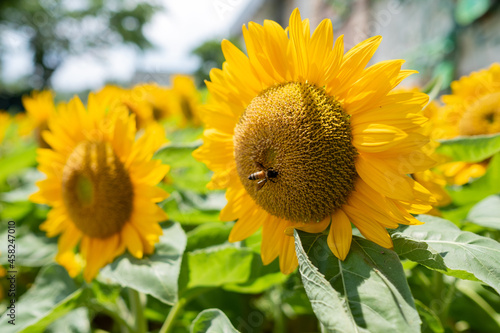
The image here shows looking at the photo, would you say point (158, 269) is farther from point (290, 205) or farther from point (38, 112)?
point (38, 112)

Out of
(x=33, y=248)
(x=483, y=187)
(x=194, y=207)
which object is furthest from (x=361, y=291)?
(x=33, y=248)

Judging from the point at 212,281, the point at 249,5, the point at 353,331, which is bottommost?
the point at 212,281

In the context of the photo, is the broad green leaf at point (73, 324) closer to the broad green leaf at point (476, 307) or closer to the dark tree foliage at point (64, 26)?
the broad green leaf at point (476, 307)

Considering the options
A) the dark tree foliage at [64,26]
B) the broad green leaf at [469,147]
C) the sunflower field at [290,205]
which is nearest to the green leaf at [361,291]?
the sunflower field at [290,205]

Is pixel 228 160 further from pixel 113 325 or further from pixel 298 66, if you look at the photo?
pixel 113 325

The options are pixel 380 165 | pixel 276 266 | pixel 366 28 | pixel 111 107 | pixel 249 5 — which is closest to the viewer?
pixel 380 165

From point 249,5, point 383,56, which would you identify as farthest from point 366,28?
point 249,5
